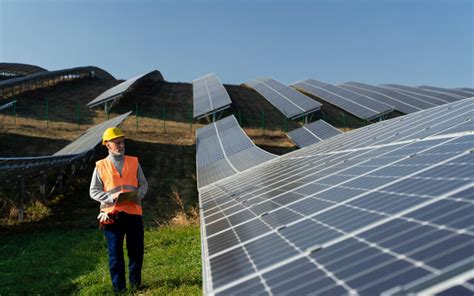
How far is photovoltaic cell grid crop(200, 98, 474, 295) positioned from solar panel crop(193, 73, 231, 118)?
24.1 m

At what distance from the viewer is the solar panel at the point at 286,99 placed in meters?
32.8

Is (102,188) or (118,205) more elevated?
(102,188)

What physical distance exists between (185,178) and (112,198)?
598 inches

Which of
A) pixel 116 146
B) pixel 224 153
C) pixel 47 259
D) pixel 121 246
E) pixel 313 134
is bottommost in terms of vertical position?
pixel 47 259

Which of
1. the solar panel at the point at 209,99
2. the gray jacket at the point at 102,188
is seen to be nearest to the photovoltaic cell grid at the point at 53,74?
the solar panel at the point at 209,99

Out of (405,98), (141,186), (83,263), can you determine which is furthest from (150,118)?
(141,186)

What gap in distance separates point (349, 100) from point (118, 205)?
112 ft

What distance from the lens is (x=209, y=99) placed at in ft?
116

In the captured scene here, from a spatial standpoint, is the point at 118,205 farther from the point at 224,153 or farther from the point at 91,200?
the point at 91,200

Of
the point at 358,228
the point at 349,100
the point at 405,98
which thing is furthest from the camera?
the point at 349,100

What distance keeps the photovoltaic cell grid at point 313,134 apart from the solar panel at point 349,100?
343 inches

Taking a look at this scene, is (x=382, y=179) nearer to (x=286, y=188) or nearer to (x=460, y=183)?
(x=460, y=183)

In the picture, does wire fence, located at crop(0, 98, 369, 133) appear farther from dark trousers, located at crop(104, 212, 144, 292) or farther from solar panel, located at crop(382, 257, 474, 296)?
solar panel, located at crop(382, 257, 474, 296)

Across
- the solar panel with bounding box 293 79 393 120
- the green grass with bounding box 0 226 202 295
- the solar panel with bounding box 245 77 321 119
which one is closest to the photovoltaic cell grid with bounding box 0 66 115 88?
the solar panel with bounding box 245 77 321 119
